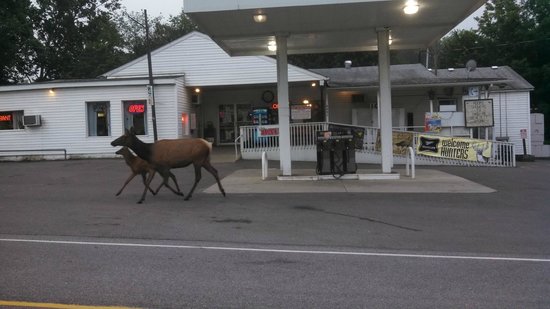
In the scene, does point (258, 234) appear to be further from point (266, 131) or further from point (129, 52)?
point (129, 52)

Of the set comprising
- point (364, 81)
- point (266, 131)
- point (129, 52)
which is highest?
point (129, 52)

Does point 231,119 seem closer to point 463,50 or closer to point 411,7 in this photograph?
point 411,7

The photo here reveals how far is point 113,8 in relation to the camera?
46.8 m

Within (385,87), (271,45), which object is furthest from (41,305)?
(271,45)

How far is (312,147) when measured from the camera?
68.4ft

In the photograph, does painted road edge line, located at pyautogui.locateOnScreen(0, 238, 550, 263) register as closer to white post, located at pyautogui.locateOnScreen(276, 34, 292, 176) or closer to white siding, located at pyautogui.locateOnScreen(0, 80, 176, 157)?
white post, located at pyautogui.locateOnScreen(276, 34, 292, 176)

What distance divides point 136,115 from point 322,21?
12.3 m

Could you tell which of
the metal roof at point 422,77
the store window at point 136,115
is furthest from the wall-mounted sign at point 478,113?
the store window at point 136,115

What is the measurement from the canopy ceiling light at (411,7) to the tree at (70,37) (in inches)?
1421

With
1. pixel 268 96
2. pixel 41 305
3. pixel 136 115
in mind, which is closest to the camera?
pixel 41 305

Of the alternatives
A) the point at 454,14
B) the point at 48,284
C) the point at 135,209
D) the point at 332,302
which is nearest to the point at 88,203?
the point at 135,209

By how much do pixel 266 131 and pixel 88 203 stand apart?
35.3 feet

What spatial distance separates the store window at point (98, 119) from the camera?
2327 centimetres

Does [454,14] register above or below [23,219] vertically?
above
